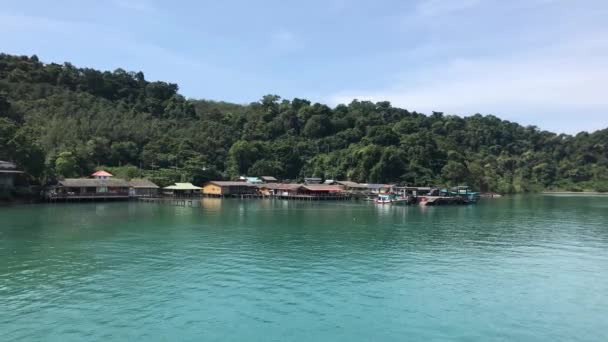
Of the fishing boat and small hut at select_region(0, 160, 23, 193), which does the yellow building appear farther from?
small hut at select_region(0, 160, 23, 193)

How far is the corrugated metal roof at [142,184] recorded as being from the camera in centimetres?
6291

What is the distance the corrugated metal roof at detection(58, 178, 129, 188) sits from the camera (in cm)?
5718

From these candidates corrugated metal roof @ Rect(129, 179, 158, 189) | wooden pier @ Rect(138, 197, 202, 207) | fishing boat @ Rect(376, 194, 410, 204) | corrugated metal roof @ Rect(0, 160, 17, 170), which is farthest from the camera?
fishing boat @ Rect(376, 194, 410, 204)

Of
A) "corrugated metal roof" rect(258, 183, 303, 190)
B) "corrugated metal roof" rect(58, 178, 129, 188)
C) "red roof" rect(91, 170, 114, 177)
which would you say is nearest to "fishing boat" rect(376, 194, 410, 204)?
"corrugated metal roof" rect(258, 183, 303, 190)

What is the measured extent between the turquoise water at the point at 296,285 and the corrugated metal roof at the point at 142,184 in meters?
31.7

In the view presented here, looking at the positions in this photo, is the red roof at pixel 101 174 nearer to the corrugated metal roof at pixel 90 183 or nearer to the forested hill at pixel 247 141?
the forested hill at pixel 247 141

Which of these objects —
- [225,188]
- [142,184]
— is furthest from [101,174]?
[225,188]

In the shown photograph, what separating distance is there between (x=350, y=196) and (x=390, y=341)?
2575 inches

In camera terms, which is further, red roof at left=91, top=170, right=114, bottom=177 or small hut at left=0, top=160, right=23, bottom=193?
red roof at left=91, top=170, right=114, bottom=177

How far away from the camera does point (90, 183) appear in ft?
192

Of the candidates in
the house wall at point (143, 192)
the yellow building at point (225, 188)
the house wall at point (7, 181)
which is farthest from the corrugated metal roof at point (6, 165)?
the yellow building at point (225, 188)

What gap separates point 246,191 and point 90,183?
26.0 m

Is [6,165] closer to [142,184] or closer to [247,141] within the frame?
[142,184]

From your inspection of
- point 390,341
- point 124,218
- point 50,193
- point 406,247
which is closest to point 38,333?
point 390,341
